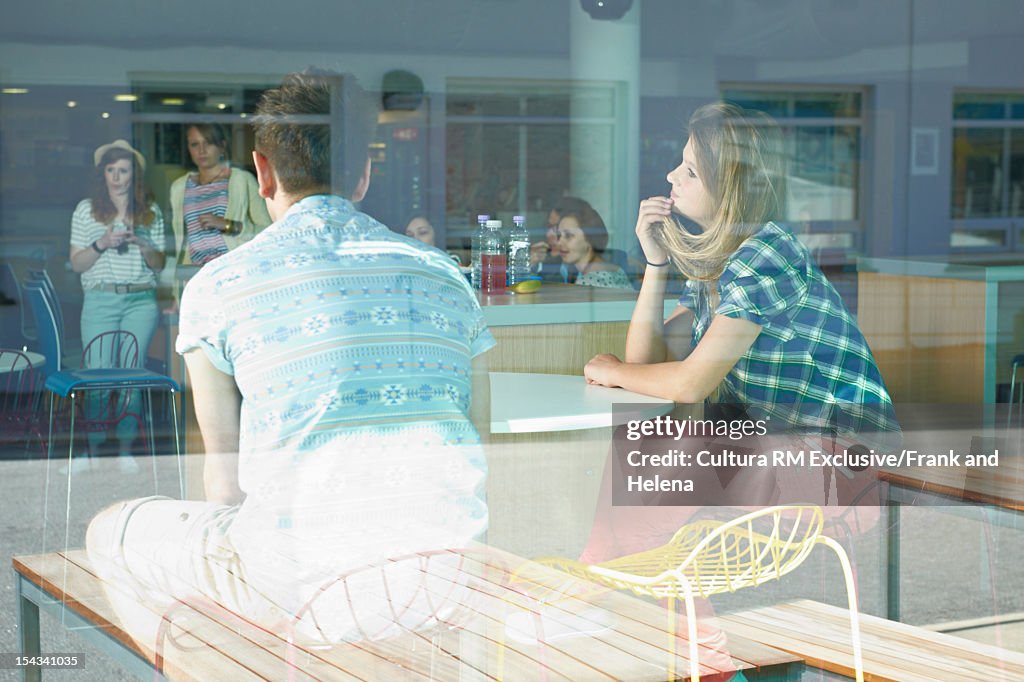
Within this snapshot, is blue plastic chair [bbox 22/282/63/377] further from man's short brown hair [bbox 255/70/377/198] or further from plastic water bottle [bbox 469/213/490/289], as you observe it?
plastic water bottle [bbox 469/213/490/289]

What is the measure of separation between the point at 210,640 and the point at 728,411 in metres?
1.12

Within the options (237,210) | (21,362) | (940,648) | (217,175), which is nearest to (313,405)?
(237,210)

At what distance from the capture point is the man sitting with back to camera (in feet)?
6.61

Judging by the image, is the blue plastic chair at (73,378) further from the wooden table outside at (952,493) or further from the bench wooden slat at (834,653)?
the wooden table outside at (952,493)

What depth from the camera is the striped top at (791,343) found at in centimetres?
257

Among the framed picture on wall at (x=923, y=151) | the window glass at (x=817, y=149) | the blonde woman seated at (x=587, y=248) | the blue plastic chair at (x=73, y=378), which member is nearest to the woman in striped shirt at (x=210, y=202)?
the blue plastic chair at (x=73, y=378)

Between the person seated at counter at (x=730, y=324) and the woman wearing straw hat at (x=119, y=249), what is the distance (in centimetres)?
88

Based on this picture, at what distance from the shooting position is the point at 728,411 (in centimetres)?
265

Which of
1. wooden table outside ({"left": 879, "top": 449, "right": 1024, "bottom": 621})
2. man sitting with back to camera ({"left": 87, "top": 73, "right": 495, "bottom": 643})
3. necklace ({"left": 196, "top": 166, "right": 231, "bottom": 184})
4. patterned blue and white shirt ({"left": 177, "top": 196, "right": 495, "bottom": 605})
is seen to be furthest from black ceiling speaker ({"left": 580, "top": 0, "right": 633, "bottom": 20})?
wooden table outside ({"left": 879, "top": 449, "right": 1024, "bottom": 621})

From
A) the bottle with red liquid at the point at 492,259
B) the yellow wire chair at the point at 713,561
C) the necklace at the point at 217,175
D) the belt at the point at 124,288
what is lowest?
the yellow wire chair at the point at 713,561

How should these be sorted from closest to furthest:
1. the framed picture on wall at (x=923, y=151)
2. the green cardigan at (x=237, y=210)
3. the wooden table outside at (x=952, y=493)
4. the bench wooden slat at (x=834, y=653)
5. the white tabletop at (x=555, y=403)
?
the green cardigan at (x=237, y=210) < the white tabletop at (x=555, y=403) < the bench wooden slat at (x=834, y=653) < the wooden table outside at (x=952, y=493) < the framed picture on wall at (x=923, y=151)

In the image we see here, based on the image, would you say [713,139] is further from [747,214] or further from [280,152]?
[280,152]

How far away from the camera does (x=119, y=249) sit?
2.37 metres

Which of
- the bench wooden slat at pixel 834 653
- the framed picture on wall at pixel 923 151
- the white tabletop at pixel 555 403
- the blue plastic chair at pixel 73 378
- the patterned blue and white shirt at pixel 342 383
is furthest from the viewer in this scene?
the framed picture on wall at pixel 923 151
